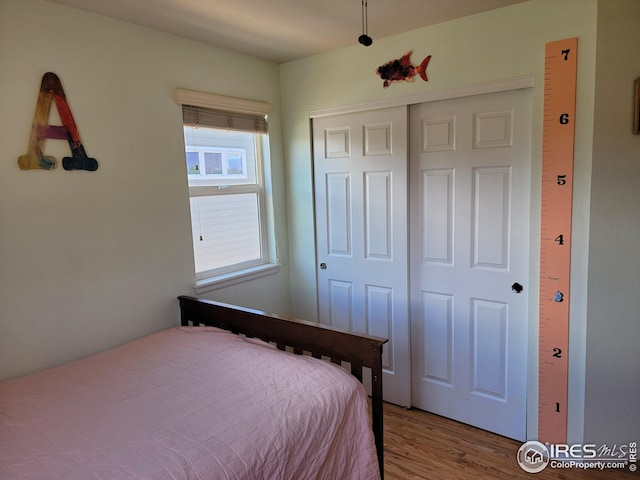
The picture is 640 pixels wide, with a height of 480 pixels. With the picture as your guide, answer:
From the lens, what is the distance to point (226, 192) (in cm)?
290

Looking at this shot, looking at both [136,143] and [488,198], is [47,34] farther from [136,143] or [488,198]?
[488,198]

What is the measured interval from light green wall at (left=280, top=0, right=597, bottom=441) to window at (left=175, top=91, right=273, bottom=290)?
0.40 m

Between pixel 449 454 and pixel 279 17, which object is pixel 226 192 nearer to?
pixel 279 17

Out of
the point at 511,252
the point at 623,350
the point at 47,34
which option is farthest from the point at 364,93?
the point at 623,350

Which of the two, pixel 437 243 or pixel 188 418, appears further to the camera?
pixel 437 243

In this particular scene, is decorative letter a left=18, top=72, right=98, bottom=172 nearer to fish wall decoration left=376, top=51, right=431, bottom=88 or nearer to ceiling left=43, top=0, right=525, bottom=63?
ceiling left=43, top=0, right=525, bottom=63

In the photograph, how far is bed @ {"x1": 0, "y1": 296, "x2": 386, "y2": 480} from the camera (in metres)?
1.33

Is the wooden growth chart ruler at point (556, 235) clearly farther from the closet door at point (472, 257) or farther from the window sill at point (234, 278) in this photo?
the window sill at point (234, 278)

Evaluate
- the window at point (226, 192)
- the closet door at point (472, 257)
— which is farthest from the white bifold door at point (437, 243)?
the window at point (226, 192)

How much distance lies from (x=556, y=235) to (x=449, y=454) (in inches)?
52.2

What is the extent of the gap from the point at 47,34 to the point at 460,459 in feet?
9.75

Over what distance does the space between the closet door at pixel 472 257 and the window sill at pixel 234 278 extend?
3.47 ft

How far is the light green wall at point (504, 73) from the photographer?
207 centimetres

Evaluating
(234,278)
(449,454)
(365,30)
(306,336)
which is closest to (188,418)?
(306,336)
